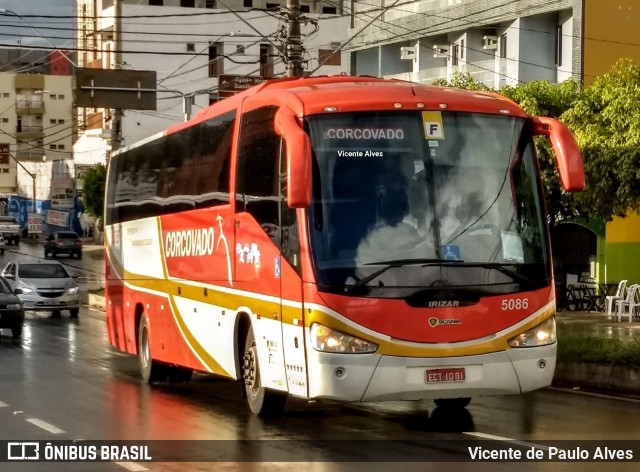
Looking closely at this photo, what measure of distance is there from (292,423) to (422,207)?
2.92 meters

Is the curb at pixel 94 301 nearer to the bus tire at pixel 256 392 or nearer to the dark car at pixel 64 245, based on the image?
the bus tire at pixel 256 392

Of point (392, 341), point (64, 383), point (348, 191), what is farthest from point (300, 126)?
point (64, 383)

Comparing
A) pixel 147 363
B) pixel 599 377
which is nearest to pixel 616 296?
pixel 599 377

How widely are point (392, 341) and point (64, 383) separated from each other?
8.20 meters

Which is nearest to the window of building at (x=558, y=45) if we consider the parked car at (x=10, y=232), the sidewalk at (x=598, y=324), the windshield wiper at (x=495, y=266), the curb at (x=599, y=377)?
the sidewalk at (x=598, y=324)

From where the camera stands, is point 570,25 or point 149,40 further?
point 149,40

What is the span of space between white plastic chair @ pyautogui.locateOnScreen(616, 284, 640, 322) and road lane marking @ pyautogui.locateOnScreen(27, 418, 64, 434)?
19.5m

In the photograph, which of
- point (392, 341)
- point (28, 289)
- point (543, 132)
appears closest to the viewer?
point (392, 341)

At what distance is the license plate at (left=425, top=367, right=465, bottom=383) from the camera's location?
13719 millimetres

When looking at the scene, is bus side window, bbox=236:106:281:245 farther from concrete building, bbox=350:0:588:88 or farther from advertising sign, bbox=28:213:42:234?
advertising sign, bbox=28:213:42:234

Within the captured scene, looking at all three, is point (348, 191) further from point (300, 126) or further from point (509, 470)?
point (509, 470)

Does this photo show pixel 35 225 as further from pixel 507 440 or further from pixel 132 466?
pixel 132 466

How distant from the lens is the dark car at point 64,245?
267 feet

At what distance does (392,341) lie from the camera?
44.8 feet
